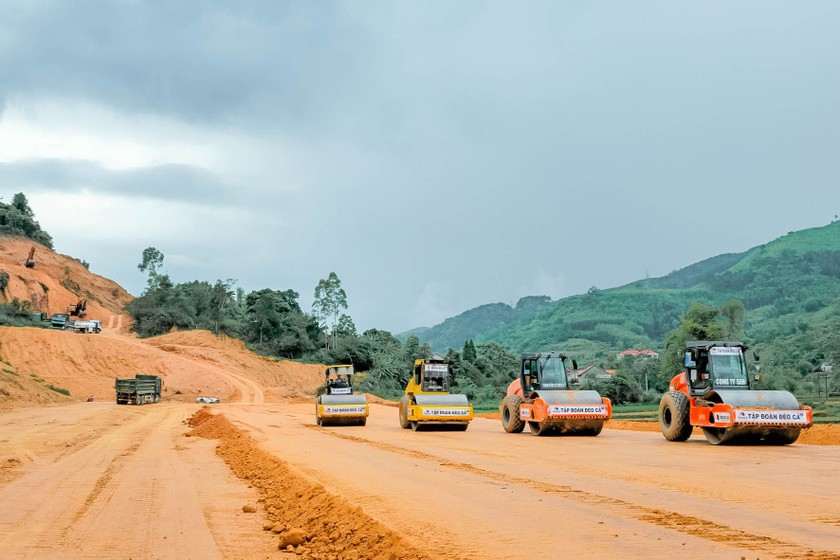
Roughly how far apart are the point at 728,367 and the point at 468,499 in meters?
12.8

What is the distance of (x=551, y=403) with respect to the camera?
24.7m

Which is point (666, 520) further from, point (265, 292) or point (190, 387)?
point (265, 292)

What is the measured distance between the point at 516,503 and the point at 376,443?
41.2ft

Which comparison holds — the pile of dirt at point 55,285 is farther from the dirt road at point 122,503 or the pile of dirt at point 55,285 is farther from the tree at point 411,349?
the dirt road at point 122,503

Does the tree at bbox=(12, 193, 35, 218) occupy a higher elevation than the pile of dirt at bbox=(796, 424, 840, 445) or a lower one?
higher

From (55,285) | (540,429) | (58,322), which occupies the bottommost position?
(540,429)

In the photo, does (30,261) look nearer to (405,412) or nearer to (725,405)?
(405,412)

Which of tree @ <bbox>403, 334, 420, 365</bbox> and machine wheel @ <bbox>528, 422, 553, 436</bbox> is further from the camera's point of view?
tree @ <bbox>403, 334, 420, 365</bbox>

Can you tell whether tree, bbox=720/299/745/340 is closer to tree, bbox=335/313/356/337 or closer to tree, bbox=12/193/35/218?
tree, bbox=335/313/356/337

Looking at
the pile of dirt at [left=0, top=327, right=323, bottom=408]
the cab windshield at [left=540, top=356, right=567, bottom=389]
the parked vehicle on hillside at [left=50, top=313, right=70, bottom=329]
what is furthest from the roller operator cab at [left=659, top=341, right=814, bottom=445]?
the parked vehicle on hillside at [left=50, top=313, right=70, bottom=329]

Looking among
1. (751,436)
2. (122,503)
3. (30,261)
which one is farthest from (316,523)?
(30,261)

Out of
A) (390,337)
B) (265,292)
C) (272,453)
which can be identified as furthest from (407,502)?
(390,337)

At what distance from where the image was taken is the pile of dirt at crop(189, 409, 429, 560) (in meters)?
8.12

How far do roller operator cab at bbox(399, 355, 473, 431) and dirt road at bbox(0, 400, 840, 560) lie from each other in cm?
593
